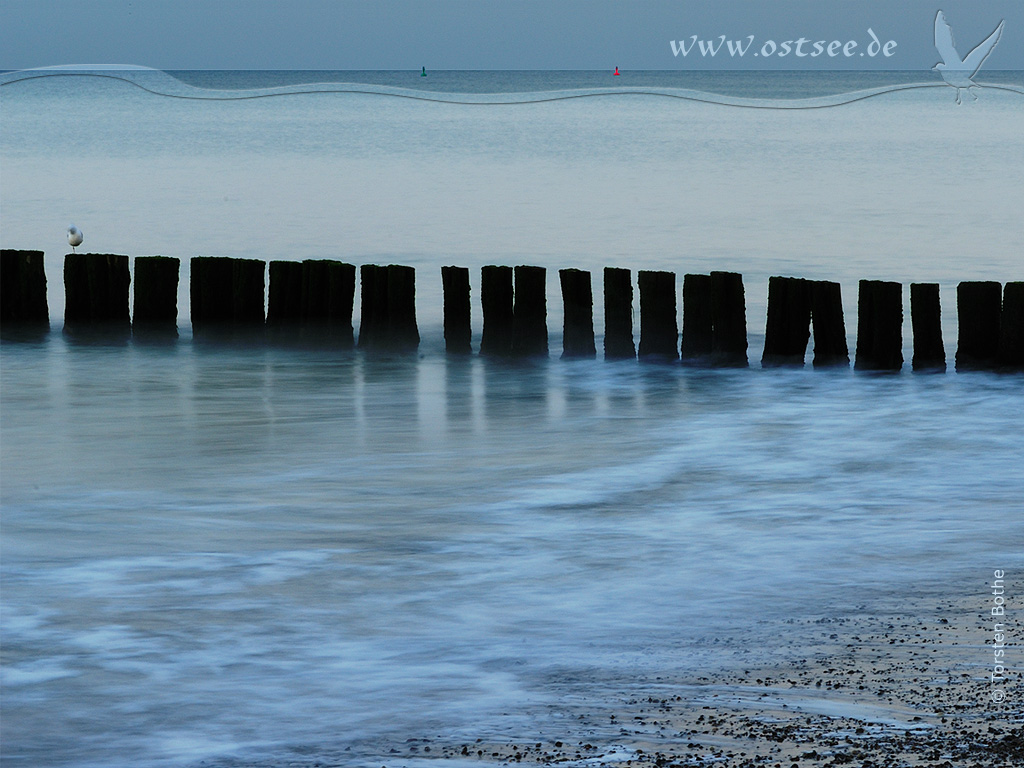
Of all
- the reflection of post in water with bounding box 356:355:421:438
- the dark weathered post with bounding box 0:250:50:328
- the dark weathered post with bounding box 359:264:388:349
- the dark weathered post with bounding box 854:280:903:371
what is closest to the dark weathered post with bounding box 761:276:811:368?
the dark weathered post with bounding box 854:280:903:371

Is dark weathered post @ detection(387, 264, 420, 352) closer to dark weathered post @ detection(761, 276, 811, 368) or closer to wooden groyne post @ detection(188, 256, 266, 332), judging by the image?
wooden groyne post @ detection(188, 256, 266, 332)

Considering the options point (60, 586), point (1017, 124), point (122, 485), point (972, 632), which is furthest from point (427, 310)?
point (1017, 124)

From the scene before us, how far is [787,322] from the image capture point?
32.2ft

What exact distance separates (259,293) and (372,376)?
134cm

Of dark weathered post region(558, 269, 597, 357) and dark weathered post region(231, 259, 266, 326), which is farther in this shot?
dark weathered post region(231, 259, 266, 326)

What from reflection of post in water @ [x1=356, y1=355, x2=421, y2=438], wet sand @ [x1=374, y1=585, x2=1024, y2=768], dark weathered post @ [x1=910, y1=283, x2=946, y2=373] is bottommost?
wet sand @ [x1=374, y1=585, x2=1024, y2=768]

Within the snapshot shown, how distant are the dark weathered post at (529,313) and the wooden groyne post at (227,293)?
1.97m

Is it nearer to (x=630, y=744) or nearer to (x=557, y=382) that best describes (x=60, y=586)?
(x=630, y=744)

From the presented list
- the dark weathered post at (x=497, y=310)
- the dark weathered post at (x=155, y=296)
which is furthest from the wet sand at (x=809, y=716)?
the dark weathered post at (x=155, y=296)

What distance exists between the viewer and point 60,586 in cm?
539

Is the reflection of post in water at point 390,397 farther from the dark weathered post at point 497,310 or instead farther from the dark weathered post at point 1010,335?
the dark weathered post at point 1010,335

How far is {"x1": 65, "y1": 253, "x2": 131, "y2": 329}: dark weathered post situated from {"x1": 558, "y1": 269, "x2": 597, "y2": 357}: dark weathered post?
135 inches

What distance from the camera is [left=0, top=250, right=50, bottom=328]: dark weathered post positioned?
11062mm

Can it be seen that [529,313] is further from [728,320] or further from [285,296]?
[285,296]
